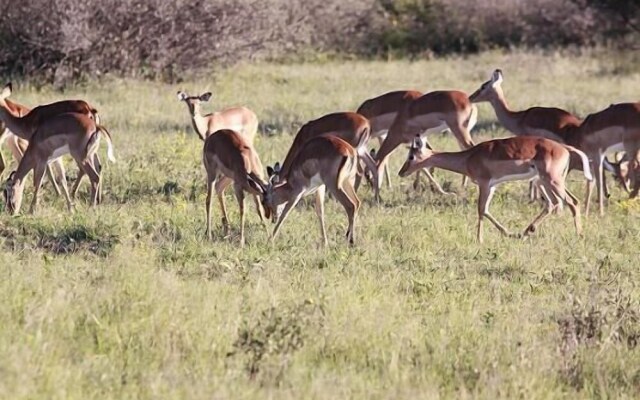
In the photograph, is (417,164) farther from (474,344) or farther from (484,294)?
(474,344)

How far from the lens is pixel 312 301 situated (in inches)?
280

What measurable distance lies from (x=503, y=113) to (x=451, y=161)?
2773 millimetres

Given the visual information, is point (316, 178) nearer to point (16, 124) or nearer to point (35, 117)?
point (35, 117)

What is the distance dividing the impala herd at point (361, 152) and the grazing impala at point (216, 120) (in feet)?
0.04

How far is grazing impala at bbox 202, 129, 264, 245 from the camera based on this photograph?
10352 millimetres

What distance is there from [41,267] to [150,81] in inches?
622

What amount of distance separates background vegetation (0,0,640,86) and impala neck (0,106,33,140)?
9187mm

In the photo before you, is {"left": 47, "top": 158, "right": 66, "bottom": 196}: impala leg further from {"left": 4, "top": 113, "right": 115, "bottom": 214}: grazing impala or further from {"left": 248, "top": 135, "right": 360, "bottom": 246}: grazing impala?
{"left": 248, "top": 135, "right": 360, "bottom": 246}: grazing impala

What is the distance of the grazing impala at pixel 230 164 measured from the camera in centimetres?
1035

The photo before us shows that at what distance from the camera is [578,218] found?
10.5 metres

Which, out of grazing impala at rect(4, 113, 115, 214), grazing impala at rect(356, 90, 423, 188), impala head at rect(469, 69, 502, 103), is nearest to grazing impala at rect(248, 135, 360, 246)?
grazing impala at rect(4, 113, 115, 214)

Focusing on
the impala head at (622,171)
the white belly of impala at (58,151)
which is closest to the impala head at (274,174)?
the white belly of impala at (58,151)

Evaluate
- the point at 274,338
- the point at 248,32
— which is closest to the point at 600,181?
the point at 274,338

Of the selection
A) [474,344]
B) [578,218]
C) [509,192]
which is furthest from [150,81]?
[474,344]
